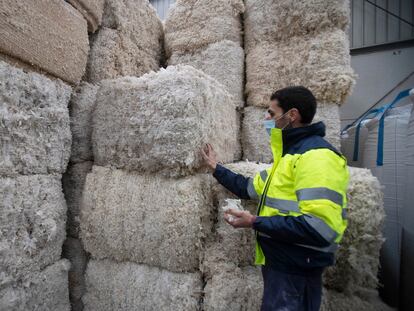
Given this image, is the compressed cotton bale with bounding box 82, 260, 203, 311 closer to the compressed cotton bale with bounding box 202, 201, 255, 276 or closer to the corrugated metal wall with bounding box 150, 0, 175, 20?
the compressed cotton bale with bounding box 202, 201, 255, 276

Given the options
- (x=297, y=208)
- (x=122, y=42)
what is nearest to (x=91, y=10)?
(x=122, y=42)

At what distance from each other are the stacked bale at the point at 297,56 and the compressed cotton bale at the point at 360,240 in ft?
1.96

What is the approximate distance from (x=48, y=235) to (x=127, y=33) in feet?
3.97

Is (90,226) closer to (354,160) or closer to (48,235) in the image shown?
(48,235)

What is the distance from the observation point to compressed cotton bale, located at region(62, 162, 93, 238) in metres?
1.39

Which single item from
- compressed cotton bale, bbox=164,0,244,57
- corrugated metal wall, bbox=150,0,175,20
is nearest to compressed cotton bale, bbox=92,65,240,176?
compressed cotton bale, bbox=164,0,244,57

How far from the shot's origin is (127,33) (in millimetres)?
1562

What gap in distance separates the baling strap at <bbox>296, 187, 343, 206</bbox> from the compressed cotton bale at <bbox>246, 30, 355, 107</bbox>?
0.99 meters

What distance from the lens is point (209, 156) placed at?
3.88ft

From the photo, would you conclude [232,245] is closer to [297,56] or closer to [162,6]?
[297,56]

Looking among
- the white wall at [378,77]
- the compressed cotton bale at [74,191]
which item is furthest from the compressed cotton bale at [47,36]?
the white wall at [378,77]

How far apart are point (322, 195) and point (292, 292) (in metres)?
0.38

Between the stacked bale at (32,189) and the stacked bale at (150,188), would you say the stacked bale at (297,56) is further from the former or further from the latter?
the stacked bale at (32,189)

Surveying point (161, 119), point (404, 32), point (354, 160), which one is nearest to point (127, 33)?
point (161, 119)
